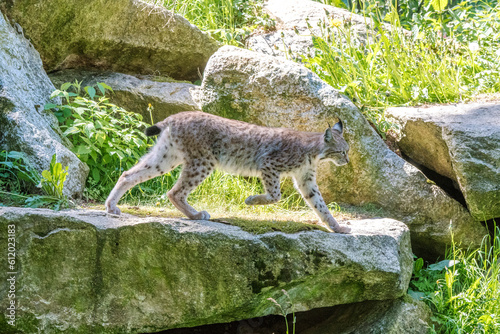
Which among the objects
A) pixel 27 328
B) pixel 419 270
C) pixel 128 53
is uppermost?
pixel 128 53

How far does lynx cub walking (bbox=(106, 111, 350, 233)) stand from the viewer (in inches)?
200

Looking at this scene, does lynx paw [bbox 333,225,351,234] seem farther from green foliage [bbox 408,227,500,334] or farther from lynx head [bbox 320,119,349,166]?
green foliage [bbox 408,227,500,334]

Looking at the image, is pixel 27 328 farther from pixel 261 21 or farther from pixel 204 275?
pixel 261 21

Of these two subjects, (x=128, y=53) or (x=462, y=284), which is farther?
(x=128, y=53)

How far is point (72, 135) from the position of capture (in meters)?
6.68

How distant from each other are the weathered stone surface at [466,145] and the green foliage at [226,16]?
12.4 ft

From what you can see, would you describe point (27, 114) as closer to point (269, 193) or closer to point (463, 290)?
point (269, 193)

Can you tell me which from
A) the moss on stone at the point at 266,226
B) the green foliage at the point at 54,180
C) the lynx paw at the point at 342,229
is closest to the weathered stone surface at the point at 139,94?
the green foliage at the point at 54,180

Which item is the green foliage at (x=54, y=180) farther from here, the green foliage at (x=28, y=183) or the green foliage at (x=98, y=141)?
the green foliage at (x=98, y=141)

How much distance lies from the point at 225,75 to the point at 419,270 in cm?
341

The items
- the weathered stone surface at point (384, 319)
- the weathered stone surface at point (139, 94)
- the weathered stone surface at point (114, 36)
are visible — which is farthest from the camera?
the weathered stone surface at point (139, 94)

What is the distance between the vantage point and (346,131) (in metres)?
6.54

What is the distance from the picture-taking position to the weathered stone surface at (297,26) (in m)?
8.61

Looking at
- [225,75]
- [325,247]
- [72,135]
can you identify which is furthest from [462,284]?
[72,135]
